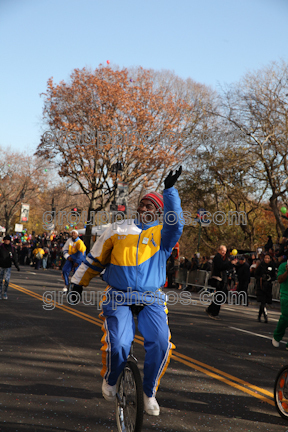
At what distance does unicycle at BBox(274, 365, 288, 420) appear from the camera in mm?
4770

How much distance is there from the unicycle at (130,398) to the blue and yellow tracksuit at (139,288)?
0.27 feet

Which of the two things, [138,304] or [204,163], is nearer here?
[138,304]

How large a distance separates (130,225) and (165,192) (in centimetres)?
45

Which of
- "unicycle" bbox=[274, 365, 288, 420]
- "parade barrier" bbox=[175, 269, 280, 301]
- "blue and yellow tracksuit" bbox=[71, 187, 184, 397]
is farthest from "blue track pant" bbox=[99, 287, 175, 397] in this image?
"parade barrier" bbox=[175, 269, 280, 301]

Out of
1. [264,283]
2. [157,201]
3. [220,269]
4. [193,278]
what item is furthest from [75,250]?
[193,278]

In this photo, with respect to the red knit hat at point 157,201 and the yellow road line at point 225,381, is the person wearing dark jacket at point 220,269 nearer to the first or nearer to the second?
the yellow road line at point 225,381

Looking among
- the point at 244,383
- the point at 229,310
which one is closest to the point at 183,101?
the point at 229,310

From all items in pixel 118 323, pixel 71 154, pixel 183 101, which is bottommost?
pixel 118 323

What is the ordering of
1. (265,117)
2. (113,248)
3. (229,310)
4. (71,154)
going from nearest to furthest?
(113,248), (229,310), (265,117), (71,154)

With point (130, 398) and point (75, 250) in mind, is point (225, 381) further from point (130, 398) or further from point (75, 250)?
point (75, 250)

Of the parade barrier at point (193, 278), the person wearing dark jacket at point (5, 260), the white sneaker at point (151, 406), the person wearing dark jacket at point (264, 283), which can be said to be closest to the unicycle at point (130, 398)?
the white sneaker at point (151, 406)

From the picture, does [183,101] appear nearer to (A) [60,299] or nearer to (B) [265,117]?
(B) [265,117]

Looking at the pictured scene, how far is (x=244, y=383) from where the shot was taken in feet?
19.9

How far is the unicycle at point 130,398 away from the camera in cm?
355
